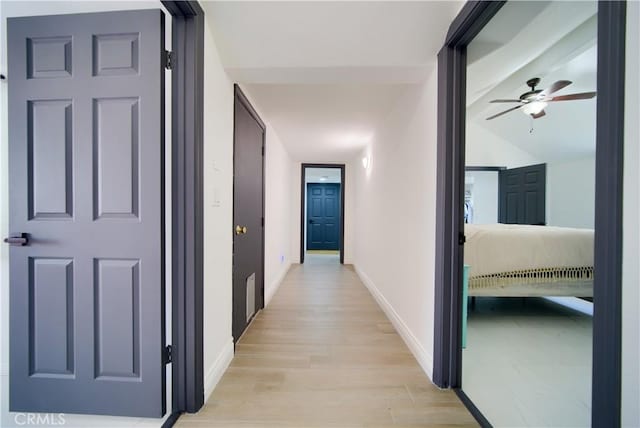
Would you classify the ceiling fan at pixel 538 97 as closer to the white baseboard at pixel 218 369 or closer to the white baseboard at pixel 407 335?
the white baseboard at pixel 407 335

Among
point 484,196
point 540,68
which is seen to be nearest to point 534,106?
point 540,68

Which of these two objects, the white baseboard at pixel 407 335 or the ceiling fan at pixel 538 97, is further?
the ceiling fan at pixel 538 97

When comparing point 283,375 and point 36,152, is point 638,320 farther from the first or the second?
point 36,152

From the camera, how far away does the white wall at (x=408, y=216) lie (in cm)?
172

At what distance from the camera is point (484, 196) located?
5.50 metres

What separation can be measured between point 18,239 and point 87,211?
1.18 feet

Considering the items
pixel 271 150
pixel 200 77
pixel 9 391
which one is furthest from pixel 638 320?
pixel 271 150

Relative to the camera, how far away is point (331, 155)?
16.1 feet

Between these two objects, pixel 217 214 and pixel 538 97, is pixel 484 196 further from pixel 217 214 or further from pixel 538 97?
pixel 217 214

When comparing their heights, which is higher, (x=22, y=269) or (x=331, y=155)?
(x=331, y=155)

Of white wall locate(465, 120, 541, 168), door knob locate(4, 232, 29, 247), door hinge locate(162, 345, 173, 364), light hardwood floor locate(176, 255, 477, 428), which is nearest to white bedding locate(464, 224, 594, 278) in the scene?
light hardwood floor locate(176, 255, 477, 428)

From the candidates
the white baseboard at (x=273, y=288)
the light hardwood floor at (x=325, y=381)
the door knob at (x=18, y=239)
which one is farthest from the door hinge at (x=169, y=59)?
the white baseboard at (x=273, y=288)

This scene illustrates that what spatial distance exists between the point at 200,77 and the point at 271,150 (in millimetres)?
2040

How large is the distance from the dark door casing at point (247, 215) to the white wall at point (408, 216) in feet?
4.53
